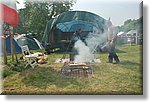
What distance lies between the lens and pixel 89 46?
2.32m

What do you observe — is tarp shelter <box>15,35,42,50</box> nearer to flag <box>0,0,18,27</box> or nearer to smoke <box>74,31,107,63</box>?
flag <box>0,0,18,27</box>

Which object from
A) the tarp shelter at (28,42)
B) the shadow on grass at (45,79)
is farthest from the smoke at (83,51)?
the tarp shelter at (28,42)

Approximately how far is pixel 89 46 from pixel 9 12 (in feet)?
2.64

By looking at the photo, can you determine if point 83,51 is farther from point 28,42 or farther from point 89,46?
point 28,42

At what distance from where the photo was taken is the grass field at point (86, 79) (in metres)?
2.27

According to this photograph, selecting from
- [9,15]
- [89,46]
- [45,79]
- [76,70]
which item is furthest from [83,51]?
[9,15]

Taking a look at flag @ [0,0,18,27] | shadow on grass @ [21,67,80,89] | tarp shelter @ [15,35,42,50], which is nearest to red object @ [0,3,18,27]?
flag @ [0,0,18,27]

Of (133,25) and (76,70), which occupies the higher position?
(133,25)

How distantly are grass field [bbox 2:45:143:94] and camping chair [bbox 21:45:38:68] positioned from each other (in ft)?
0.17

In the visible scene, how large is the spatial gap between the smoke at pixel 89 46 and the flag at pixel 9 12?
2.03 feet

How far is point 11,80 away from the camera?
229cm

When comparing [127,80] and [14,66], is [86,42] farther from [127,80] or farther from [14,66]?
[14,66]

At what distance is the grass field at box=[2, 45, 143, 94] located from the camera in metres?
2.27

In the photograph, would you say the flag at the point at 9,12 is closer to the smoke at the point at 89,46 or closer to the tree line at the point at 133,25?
the smoke at the point at 89,46
